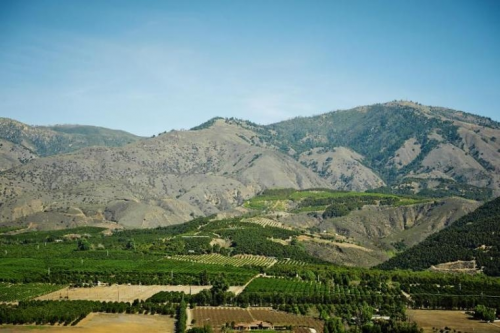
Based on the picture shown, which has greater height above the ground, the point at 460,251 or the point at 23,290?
the point at 460,251

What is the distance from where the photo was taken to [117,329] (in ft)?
317

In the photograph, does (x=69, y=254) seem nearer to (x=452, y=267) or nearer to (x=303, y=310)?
(x=303, y=310)

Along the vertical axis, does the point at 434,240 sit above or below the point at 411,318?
above

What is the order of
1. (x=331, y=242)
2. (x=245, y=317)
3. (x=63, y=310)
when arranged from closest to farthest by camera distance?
(x=63, y=310) < (x=245, y=317) < (x=331, y=242)

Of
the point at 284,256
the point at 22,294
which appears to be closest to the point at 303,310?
the point at 22,294

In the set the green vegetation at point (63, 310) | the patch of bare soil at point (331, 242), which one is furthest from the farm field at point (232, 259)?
the green vegetation at point (63, 310)

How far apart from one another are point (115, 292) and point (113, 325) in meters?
29.6

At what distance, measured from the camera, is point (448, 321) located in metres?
108

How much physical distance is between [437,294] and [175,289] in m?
52.7

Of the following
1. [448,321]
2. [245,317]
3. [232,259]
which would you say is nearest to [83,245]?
[232,259]

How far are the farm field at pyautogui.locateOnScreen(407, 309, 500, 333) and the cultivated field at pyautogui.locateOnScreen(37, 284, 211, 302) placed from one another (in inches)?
1716

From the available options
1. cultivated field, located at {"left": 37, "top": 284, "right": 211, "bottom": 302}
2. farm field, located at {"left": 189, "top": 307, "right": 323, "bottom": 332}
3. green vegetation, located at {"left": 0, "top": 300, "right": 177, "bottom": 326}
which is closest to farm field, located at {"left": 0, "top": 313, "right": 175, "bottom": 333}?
green vegetation, located at {"left": 0, "top": 300, "right": 177, "bottom": 326}

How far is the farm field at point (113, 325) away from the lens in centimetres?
9494

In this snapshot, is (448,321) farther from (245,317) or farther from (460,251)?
(460,251)
